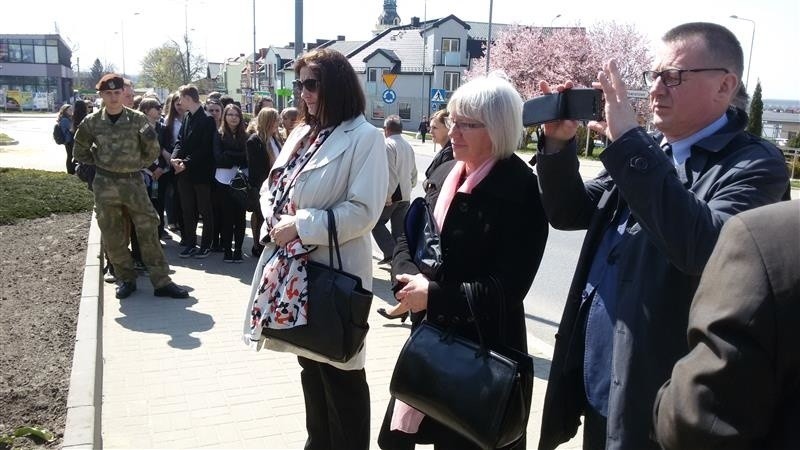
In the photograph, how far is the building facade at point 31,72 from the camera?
221 ft

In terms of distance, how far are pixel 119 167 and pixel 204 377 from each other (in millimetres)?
2459

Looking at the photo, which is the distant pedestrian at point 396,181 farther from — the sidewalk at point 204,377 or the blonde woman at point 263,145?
the blonde woman at point 263,145

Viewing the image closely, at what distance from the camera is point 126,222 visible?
660 centimetres

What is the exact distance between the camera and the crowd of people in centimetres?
115

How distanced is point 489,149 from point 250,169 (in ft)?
18.6

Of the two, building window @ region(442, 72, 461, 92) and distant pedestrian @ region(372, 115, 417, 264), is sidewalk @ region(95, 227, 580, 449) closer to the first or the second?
distant pedestrian @ region(372, 115, 417, 264)

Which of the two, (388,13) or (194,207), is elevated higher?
(388,13)

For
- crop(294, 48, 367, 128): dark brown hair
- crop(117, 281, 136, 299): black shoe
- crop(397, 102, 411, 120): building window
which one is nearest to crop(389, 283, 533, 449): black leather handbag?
crop(294, 48, 367, 128): dark brown hair

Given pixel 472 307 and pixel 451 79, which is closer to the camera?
pixel 472 307

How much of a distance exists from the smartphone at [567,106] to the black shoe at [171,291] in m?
5.25

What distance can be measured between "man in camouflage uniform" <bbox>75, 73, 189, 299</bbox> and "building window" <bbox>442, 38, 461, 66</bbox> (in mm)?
55037

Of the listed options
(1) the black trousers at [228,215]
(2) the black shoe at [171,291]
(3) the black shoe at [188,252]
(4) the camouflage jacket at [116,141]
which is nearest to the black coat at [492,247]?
(4) the camouflage jacket at [116,141]

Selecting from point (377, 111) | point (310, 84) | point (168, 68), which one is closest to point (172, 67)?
point (168, 68)

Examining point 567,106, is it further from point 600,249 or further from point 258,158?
point 258,158
